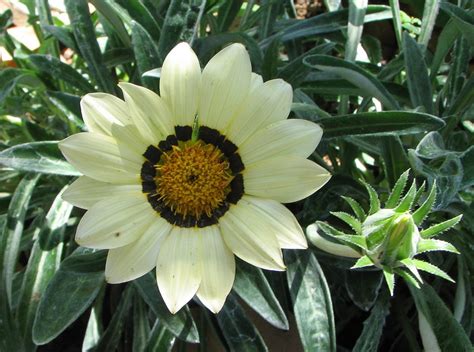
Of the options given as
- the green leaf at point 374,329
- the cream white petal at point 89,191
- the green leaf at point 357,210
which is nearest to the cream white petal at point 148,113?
the cream white petal at point 89,191

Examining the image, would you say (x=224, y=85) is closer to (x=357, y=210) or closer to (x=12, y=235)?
(x=357, y=210)

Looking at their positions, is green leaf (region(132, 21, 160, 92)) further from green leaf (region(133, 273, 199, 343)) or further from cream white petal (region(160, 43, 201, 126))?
green leaf (region(133, 273, 199, 343))

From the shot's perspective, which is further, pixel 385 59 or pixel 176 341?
pixel 385 59

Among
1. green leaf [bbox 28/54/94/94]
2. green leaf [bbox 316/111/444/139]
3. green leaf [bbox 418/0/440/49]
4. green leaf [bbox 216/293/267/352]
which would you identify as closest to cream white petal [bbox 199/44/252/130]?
green leaf [bbox 316/111/444/139]

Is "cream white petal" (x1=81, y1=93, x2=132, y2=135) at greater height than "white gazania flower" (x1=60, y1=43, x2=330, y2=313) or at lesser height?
greater

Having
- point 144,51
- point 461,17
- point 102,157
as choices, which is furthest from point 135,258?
point 461,17

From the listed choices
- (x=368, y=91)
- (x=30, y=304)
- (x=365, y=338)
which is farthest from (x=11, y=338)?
(x=368, y=91)

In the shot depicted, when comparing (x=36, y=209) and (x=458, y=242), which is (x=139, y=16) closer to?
(x=36, y=209)
